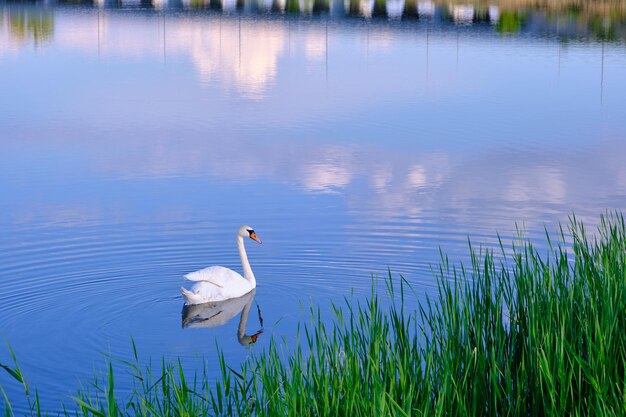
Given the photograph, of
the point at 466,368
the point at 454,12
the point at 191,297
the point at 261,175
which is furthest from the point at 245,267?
the point at 454,12

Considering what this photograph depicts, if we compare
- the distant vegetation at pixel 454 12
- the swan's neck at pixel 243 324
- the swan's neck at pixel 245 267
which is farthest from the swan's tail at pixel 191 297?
the distant vegetation at pixel 454 12

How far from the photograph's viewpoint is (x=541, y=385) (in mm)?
5852

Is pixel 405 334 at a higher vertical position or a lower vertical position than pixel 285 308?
higher

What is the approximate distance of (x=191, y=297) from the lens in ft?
35.9

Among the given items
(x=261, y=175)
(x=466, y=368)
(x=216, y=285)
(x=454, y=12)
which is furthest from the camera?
(x=454, y=12)

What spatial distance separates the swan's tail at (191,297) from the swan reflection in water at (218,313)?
0.07 metres

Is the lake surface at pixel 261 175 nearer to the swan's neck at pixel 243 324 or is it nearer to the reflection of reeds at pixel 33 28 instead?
the swan's neck at pixel 243 324

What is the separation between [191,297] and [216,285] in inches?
13.1

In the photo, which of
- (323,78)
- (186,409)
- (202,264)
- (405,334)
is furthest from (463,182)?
(323,78)

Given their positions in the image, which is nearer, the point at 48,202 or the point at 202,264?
the point at 202,264

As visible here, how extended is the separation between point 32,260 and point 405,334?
6592mm

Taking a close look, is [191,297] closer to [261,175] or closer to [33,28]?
[261,175]

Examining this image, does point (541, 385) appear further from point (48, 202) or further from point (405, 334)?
point (48, 202)

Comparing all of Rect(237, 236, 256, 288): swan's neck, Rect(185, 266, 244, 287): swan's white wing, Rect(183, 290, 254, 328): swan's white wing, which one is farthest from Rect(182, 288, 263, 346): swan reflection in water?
Rect(185, 266, 244, 287): swan's white wing
